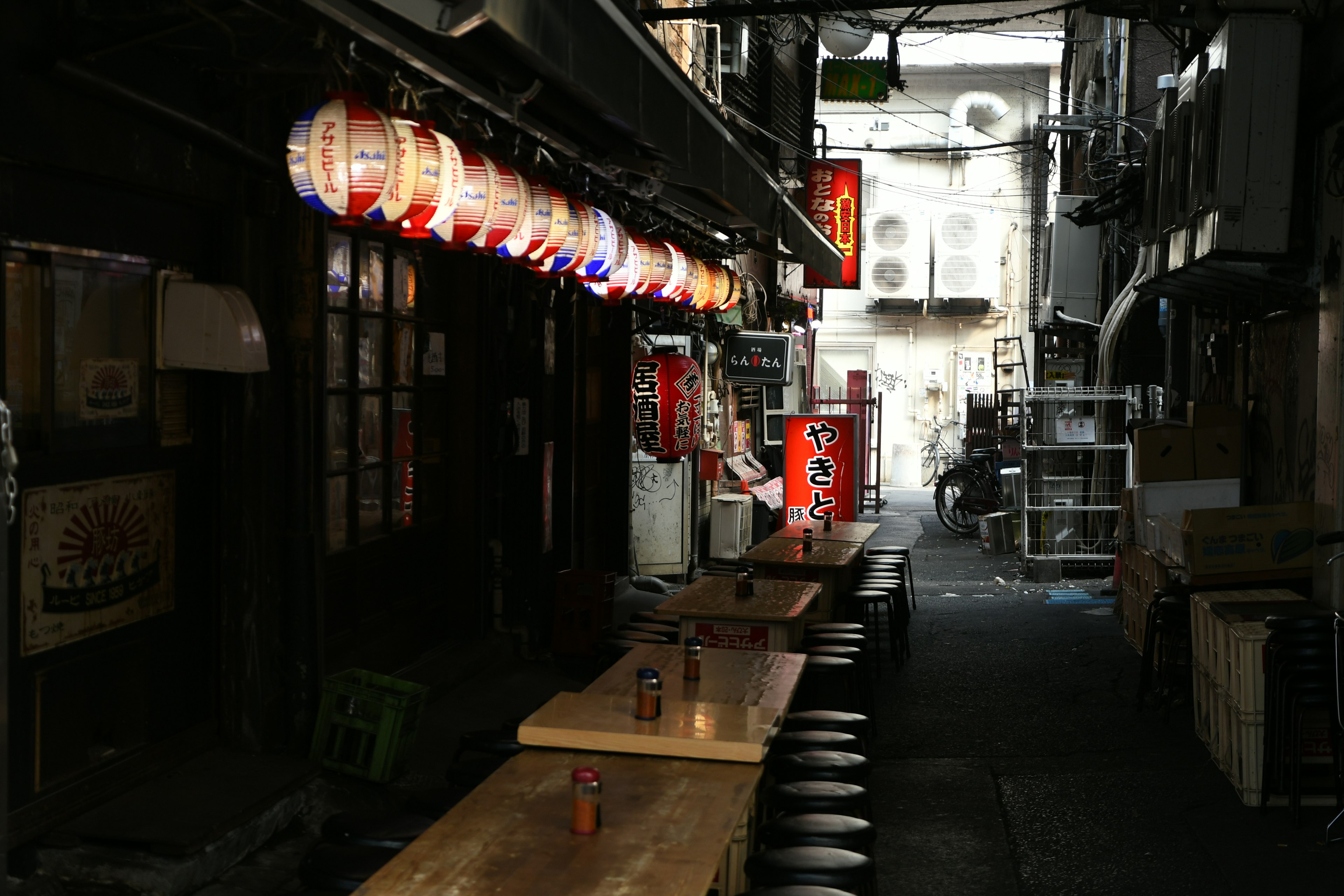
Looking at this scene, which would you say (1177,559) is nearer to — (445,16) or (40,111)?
(445,16)

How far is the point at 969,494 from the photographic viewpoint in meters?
24.2

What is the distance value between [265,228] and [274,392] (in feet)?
3.14

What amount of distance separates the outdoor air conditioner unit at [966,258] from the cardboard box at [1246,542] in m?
28.3

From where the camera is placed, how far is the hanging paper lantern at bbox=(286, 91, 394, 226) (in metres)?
4.87

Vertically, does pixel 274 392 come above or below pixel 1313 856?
above

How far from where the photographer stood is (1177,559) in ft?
32.3

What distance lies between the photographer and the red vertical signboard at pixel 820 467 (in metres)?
15.5

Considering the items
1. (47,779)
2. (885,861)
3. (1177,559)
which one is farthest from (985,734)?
(47,779)

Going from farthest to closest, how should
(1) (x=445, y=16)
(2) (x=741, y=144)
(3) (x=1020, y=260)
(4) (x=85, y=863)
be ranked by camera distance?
(3) (x=1020, y=260)
(2) (x=741, y=144)
(4) (x=85, y=863)
(1) (x=445, y=16)

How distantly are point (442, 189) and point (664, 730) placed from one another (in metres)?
2.54

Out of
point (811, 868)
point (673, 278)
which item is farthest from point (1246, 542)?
point (811, 868)

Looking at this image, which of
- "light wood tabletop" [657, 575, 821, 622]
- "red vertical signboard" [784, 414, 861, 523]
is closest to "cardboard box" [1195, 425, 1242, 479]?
"light wood tabletop" [657, 575, 821, 622]

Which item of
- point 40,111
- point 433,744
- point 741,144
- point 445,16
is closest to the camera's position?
point 445,16

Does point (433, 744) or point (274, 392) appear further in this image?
point (433, 744)
